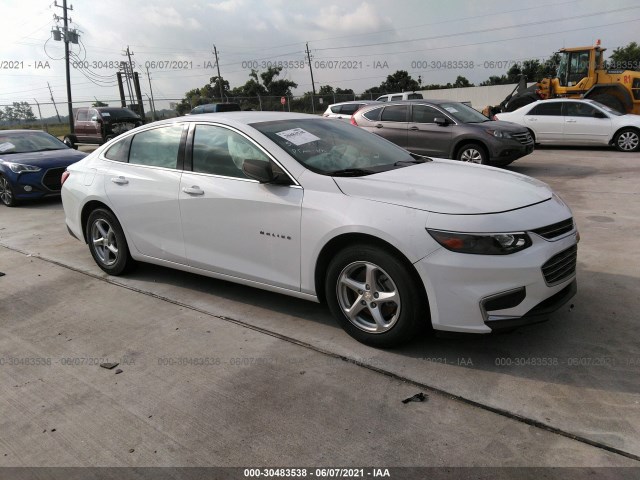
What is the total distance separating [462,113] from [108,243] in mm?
8280

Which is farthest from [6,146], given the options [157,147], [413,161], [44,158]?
[413,161]

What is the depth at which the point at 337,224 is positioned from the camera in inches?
130

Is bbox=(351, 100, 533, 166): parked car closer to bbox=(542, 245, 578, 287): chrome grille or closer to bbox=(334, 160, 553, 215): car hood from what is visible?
bbox=(334, 160, 553, 215): car hood

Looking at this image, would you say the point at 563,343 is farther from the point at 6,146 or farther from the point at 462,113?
the point at 6,146

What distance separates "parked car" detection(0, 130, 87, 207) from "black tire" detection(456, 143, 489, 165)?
757 centimetres

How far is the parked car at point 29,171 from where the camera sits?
913cm

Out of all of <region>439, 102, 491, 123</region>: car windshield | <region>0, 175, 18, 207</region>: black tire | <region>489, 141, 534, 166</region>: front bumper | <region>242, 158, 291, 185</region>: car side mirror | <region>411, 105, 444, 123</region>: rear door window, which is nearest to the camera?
<region>242, 158, 291, 185</region>: car side mirror

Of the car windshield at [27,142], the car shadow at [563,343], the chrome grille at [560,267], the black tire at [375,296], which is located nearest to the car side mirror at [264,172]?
the black tire at [375,296]

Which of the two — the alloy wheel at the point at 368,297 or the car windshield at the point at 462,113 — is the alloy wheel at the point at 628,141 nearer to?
the car windshield at the point at 462,113

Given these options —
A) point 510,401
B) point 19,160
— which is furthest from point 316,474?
point 19,160

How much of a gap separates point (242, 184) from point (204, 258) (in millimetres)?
762

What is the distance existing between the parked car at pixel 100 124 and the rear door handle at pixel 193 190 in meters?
16.5

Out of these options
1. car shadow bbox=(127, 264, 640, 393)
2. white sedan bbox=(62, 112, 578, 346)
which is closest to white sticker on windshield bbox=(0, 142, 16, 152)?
white sedan bbox=(62, 112, 578, 346)

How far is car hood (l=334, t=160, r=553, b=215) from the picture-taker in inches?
122
